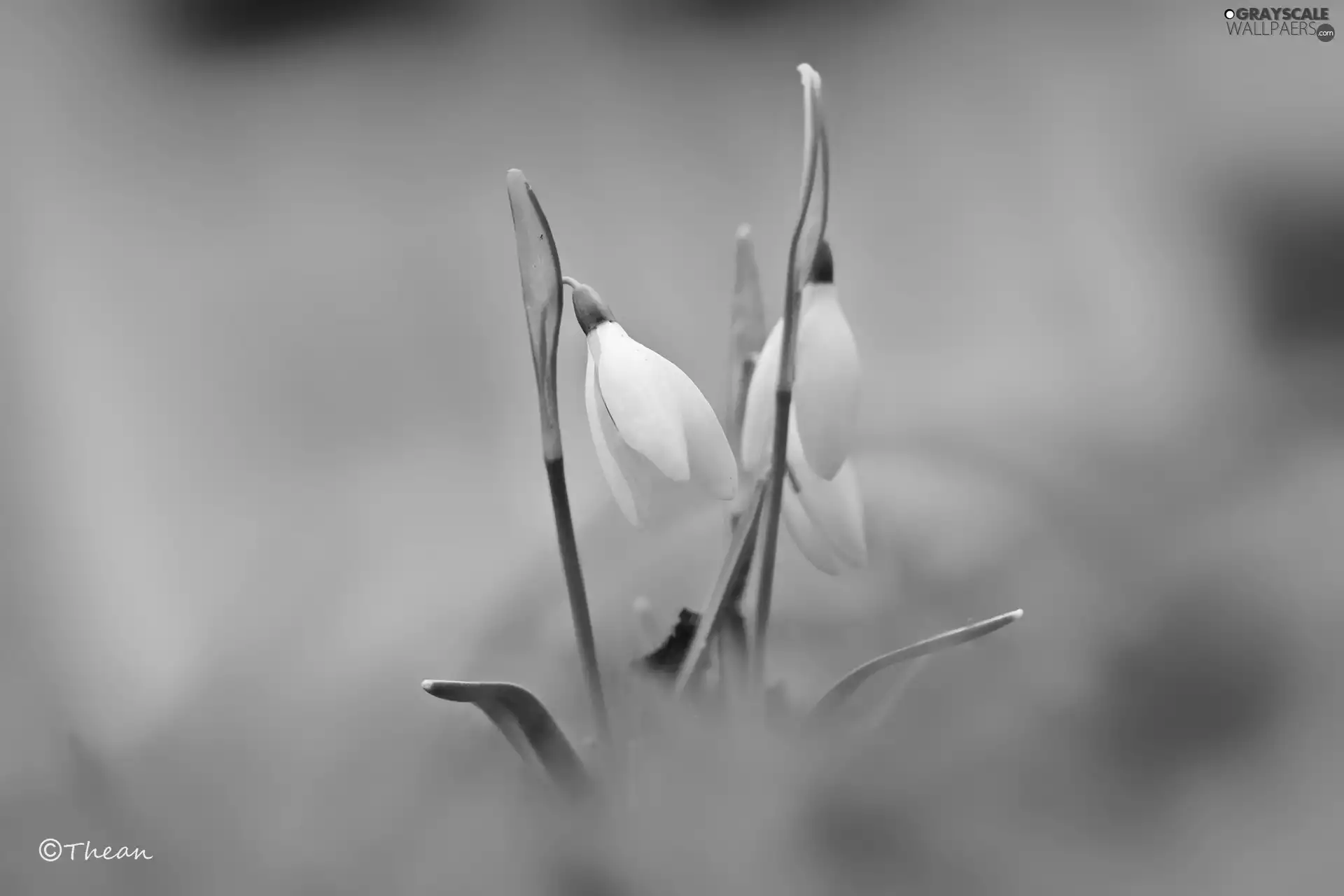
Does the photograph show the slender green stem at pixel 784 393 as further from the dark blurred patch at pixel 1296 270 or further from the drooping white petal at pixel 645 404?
the dark blurred patch at pixel 1296 270

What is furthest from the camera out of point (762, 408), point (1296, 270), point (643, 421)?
point (1296, 270)

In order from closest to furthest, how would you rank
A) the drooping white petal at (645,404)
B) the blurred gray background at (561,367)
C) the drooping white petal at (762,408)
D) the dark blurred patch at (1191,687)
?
the drooping white petal at (645,404), the drooping white petal at (762,408), the dark blurred patch at (1191,687), the blurred gray background at (561,367)

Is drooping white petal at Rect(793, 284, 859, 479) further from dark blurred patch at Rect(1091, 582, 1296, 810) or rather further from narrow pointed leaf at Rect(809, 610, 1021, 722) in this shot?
dark blurred patch at Rect(1091, 582, 1296, 810)

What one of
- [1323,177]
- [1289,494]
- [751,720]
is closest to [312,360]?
[751,720]

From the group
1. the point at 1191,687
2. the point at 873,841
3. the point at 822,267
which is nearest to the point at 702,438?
the point at 822,267

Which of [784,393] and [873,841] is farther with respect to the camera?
[873,841]

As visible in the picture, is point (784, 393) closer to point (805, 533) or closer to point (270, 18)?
point (805, 533)

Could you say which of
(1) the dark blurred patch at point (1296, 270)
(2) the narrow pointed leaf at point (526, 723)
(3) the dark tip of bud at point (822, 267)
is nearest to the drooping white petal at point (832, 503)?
(3) the dark tip of bud at point (822, 267)
